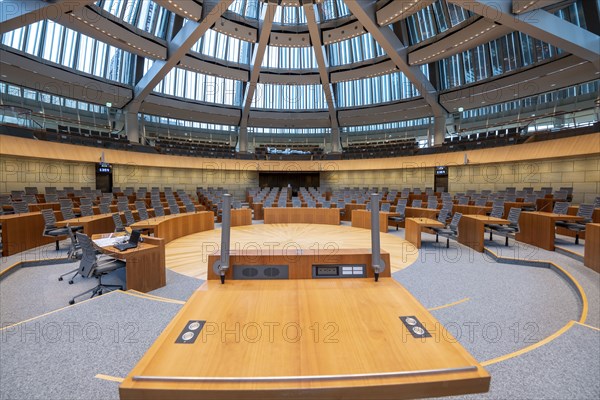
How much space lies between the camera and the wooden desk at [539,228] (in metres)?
6.18

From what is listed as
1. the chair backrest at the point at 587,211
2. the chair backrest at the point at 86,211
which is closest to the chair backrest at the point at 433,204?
the chair backrest at the point at 587,211

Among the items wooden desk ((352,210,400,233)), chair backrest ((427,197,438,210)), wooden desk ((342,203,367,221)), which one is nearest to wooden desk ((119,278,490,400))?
wooden desk ((352,210,400,233))

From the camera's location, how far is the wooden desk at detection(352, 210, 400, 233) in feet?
31.0

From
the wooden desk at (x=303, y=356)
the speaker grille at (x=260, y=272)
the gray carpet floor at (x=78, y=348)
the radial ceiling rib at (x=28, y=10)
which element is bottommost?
the gray carpet floor at (x=78, y=348)

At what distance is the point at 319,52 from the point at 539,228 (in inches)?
604

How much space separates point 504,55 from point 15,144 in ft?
75.2

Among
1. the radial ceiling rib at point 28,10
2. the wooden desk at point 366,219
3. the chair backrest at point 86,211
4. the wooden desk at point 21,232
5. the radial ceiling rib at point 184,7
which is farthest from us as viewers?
the radial ceiling rib at point 184,7

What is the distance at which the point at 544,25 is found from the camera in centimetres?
1096

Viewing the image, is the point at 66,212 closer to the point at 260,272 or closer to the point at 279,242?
the point at 279,242

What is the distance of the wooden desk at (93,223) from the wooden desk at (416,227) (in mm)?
7676

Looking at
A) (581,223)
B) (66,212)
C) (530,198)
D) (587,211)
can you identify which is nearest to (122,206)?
(66,212)

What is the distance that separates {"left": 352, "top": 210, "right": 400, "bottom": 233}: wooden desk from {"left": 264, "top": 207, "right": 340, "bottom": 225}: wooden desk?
3.27ft

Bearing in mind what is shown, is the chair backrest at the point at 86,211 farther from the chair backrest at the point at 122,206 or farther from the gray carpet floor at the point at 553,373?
the gray carpet floor at the point at 553,373

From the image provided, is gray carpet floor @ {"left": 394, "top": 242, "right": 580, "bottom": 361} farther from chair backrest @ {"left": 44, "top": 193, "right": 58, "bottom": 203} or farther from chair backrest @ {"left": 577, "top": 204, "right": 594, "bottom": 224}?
chair backrest @ {"left": 44, "top": 193, "right": 58, "bottom": 203}
